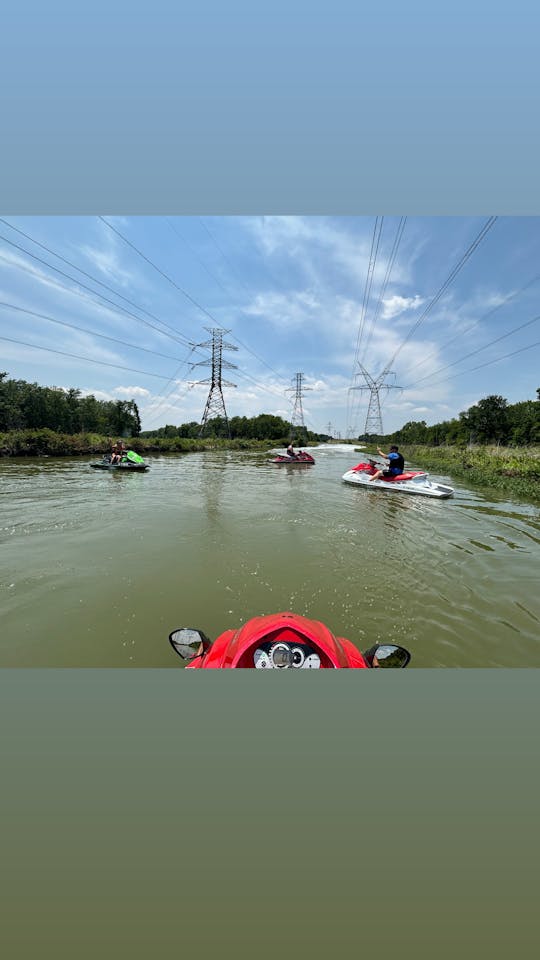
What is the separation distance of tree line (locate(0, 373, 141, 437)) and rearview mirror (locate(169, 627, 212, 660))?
43.1 meters

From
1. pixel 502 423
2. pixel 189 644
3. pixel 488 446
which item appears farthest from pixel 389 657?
pixel 502 423

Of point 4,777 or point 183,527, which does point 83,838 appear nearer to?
point 4,777

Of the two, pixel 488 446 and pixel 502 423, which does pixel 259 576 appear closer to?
pixel 488 446

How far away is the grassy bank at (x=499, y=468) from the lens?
515 inches

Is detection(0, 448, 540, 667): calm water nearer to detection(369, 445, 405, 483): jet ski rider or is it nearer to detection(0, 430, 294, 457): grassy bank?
detection(369, 445, 405, 483): jet ski rider

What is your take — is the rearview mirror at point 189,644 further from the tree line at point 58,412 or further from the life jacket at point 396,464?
the tree line at point 58,412

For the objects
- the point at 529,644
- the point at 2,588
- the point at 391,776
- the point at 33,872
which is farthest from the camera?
the point at 2,588

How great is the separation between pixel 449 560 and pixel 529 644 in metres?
2.48

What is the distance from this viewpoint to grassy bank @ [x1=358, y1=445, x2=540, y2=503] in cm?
1308

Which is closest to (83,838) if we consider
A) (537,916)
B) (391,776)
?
(391,776)

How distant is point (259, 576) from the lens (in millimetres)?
5047

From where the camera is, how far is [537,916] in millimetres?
971

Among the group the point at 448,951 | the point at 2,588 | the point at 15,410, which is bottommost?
the point at 2,588

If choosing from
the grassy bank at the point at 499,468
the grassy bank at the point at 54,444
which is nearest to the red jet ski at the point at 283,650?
the grassy bank at the point at 499,468
